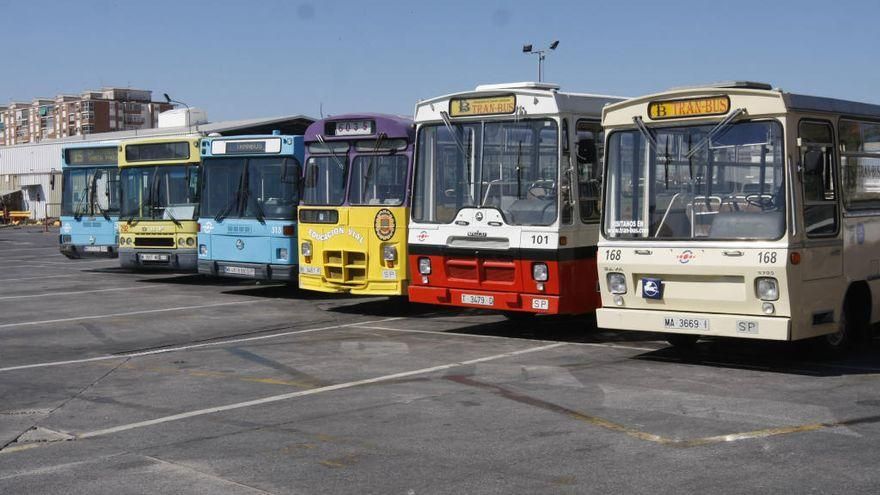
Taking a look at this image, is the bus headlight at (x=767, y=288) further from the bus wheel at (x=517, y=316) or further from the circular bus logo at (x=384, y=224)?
the circular bus logo at (x=384, y=224)

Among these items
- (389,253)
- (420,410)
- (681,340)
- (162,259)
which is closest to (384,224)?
(389,253)

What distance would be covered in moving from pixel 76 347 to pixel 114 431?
544cm

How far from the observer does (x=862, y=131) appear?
12.2 meters

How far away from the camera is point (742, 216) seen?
11023mm

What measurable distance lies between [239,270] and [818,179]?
1134cm

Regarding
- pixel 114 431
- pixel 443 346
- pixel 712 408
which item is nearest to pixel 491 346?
pixel 443 346

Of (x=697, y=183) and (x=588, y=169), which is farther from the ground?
(x=588, y=169)

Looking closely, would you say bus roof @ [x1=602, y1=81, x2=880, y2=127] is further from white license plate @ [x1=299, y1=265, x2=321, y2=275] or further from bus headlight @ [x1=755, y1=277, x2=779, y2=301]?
white license plate @ [x1=299, y1=265, x2=321, y2=275]

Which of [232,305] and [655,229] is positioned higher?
[655,229]

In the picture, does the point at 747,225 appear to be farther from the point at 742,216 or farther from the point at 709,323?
the point at 709,323

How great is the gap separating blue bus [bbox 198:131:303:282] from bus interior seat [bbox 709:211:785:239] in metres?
9.31

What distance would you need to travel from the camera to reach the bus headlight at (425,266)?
14586 mm

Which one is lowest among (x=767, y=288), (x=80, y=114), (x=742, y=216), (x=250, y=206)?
(x=767, y=288)

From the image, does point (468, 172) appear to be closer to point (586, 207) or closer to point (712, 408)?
point (586, 207)
